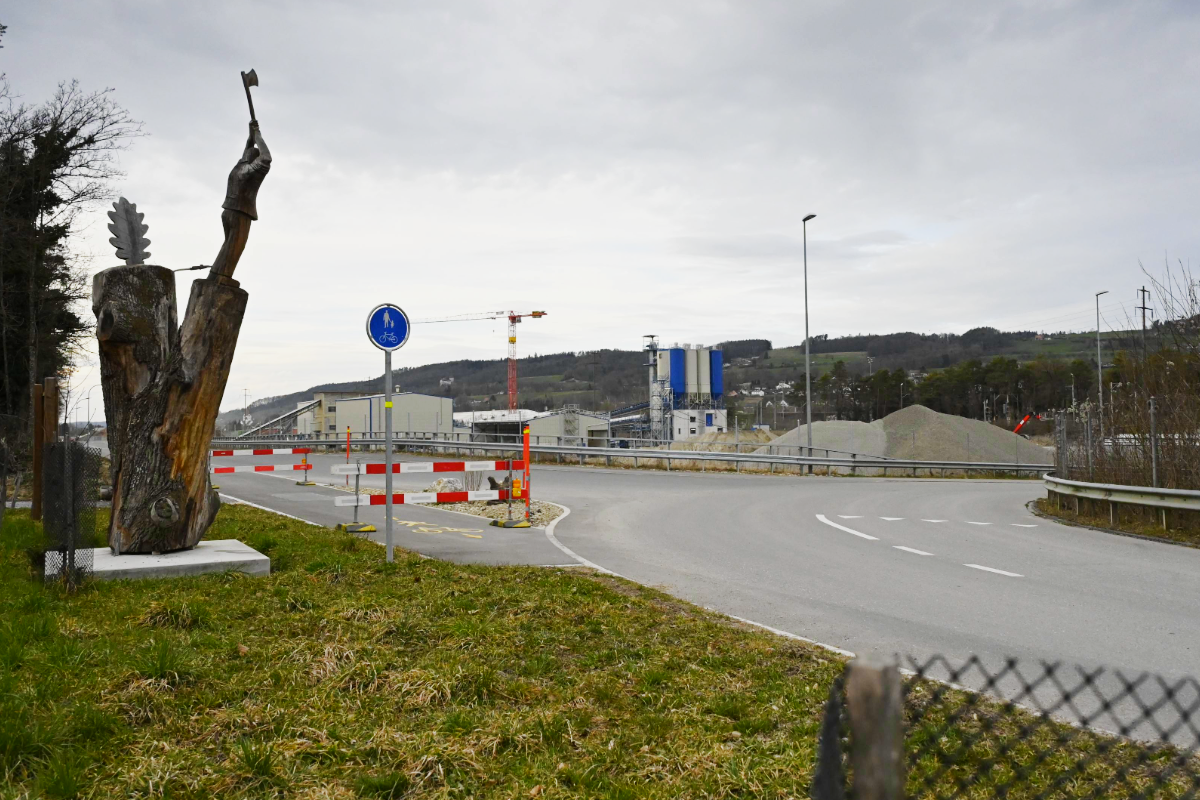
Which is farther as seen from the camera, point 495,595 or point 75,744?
point 495,595

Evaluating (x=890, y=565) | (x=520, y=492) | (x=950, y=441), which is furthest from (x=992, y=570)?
(x=950, y=441)

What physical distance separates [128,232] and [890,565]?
10465mm

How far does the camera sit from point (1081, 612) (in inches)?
323

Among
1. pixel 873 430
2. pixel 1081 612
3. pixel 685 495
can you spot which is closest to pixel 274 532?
pixel 1081 612

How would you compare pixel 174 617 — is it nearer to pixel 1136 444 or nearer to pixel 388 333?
pixel 388 333

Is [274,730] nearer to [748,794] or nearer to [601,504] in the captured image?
[748,794]

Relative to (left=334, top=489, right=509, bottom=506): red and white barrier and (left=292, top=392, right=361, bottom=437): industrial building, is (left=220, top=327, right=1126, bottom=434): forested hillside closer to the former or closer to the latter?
(left=292, top=392, right=361, bottom=437): industrial building

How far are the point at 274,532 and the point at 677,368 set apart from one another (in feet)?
170

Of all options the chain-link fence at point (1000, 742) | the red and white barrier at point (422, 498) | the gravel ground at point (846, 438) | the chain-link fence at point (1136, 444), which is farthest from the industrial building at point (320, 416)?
the chain-link fence at point (1000, 742)

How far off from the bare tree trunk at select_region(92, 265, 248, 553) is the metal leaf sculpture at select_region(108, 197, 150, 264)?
1.78 m

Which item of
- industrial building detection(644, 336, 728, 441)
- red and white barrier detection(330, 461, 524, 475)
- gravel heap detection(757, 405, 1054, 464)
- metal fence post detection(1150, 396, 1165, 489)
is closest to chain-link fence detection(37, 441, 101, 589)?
red and white barrier detection(330, 461, 524, 475)

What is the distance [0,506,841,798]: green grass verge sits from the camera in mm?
3760

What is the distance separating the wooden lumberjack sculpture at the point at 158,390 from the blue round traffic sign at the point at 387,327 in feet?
5.17

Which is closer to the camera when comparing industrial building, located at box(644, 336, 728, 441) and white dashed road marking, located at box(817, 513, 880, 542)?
white dashed road marking, located at box(817, 513, 880, 542)
